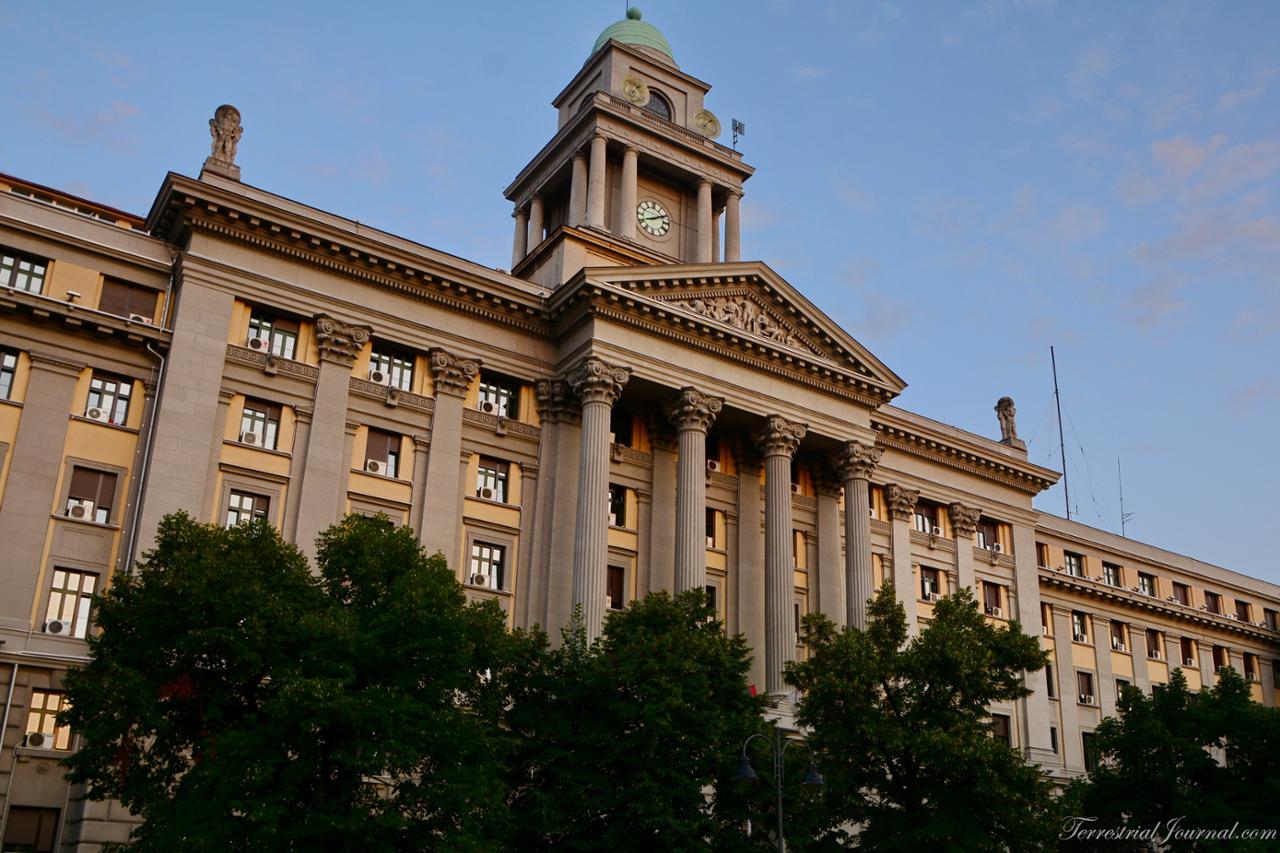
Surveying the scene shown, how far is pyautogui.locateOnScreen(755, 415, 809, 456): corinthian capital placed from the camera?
48.0 meters

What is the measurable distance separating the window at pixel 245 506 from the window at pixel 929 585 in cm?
3076

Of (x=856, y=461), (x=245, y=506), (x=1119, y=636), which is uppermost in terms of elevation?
(x=856, y=461)

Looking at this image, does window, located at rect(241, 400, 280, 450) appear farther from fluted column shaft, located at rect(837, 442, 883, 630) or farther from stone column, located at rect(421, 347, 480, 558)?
fluted column shaft, located at rect(837, 442, 883, 630)

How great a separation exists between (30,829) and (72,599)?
21.2 ft

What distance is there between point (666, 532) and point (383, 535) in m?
18.2

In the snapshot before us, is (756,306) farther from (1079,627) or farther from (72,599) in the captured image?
(1079,627)

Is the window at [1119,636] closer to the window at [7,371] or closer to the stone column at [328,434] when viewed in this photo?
the stone column at [328,434]

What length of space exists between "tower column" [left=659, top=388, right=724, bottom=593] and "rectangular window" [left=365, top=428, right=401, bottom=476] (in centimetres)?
1033

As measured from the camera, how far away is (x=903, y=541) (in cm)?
5553

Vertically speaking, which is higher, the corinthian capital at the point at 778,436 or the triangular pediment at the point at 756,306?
the triangular pediment at the point at 756,306

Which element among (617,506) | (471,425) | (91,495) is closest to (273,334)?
(471,425)

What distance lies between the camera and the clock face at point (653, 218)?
2382 inches

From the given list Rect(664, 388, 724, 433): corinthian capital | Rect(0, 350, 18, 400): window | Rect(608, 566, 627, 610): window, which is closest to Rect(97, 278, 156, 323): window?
Rect(0, 350, 18, 400): window

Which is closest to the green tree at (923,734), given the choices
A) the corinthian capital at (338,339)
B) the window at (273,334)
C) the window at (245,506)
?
the window at (245,506)
